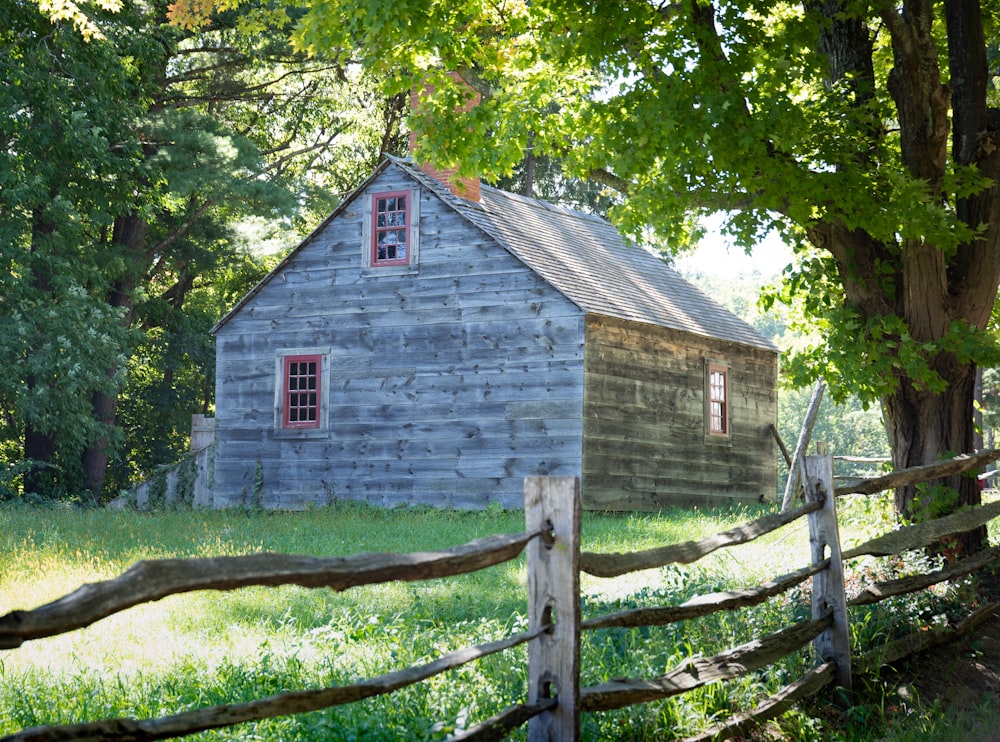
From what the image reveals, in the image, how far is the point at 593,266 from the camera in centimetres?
2434

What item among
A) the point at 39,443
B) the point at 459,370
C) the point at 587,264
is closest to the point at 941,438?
the point at 459,370

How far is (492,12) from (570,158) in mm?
2209

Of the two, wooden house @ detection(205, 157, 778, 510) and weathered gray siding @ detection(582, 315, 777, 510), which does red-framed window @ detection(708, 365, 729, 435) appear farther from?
weathered gray siding @ detection(582, 315, 777, 510)

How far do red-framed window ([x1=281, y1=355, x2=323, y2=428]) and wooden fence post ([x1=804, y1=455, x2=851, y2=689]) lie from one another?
56.0ft

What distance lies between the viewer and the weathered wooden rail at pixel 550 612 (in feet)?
11.0

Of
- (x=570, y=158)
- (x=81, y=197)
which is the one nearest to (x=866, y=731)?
(x=570, y=158)

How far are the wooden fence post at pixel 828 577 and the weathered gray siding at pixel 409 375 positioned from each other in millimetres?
13144

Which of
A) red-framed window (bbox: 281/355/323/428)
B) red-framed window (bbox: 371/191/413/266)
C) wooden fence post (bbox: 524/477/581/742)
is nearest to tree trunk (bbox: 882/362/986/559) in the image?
wooden fence post (bbox: 524/477/581/742)

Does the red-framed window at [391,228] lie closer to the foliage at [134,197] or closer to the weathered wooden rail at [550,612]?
the foliage at [134,197]

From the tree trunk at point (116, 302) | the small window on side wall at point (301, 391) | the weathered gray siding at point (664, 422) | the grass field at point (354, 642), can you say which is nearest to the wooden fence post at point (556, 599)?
the grass field at point (354, 642)

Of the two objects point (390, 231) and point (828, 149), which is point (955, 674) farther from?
point (390, 231)

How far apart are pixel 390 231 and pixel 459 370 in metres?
3.40

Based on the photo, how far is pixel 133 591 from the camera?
332 cm

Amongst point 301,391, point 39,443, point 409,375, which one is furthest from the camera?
point 39,443
